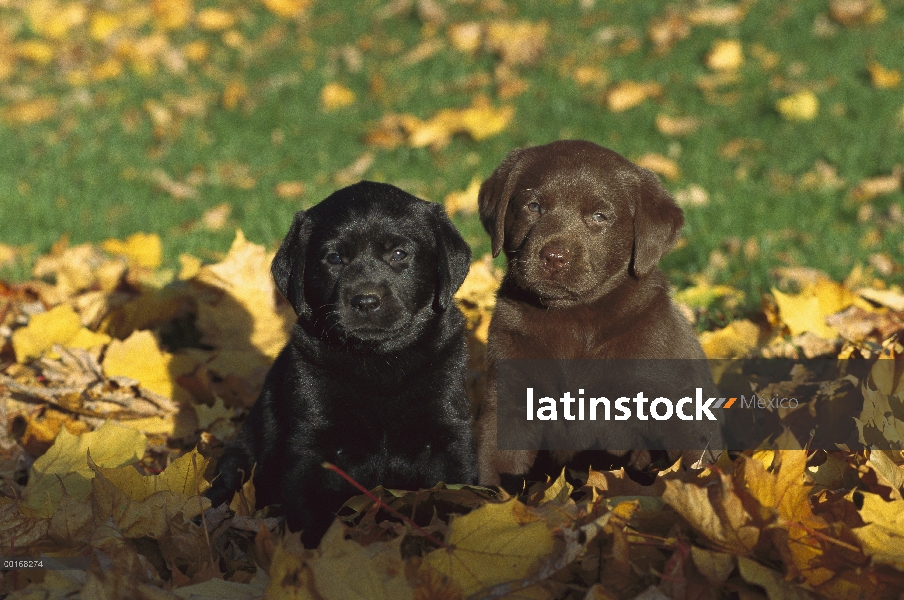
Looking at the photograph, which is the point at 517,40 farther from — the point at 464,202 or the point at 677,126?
the point at 464,202

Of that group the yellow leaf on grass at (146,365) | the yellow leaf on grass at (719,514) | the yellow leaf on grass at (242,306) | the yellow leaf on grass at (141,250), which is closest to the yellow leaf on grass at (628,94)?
the yellow leaf on grass at (141,250)

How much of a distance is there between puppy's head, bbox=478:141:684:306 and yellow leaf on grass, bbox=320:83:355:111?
6347 mm

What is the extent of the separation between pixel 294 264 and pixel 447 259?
534 millimetres

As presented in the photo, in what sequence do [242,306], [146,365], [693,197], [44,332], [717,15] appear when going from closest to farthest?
[146,365] → [44,332] → [242,306] → [693,197] → [717,15]

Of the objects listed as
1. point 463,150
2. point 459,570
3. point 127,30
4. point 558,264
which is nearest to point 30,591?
point 459,570

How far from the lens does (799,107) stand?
8305mm

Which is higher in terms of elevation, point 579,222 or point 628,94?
point 579,222

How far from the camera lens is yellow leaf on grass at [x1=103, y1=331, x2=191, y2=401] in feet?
14.9

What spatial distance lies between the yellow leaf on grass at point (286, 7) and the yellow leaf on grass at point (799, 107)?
20.0 ft

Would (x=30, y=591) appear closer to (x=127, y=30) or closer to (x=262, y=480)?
(x=262, y=480)

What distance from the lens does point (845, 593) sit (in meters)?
2.45

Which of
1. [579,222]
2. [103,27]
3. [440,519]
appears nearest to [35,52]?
[103,27]

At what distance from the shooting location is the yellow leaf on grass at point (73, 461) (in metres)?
3.25

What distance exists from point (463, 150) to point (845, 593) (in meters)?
6.61
